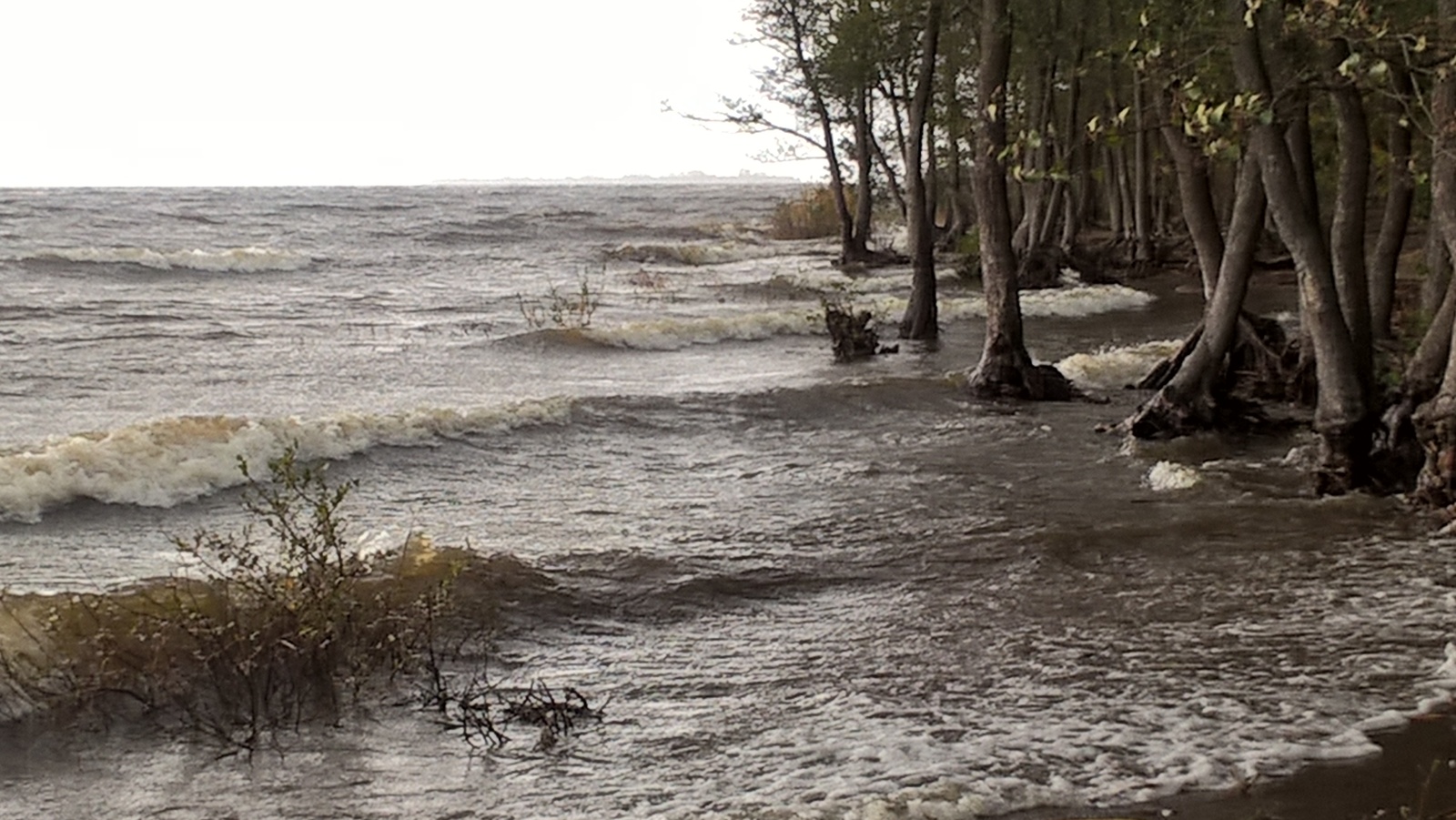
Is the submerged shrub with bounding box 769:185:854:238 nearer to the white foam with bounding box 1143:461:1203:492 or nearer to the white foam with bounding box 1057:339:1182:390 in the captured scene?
the white foam with bounding box 1057:339:1182:390

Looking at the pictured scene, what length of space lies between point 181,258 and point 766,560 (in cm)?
3361

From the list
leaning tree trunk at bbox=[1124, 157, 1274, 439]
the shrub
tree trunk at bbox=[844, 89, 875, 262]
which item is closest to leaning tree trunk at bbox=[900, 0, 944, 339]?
leaning tree trunk at bbox=[1124, 157, 1274, 439]

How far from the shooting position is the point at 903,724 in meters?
6.36

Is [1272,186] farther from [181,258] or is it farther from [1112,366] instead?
[181,258]

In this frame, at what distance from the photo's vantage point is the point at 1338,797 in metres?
5.42

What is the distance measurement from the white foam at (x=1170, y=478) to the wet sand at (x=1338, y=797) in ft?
17.9

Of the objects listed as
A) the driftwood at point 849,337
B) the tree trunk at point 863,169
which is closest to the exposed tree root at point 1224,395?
the driftwood at point 849,337

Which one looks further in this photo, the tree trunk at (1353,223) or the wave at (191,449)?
the tree trunk at (1353,223)

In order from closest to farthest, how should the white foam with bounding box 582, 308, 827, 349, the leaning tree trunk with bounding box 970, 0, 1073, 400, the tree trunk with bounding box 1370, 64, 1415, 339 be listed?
the tree trunk with bounding box 1370, 64, 1415, 339
the leaning tree trunk with bounding box 970, 0, 1073, 400
the white foam with bounding box 582, 308, 827, 349

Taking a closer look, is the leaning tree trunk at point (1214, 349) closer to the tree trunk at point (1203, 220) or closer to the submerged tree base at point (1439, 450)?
the tree trunk at point (1203, 220)

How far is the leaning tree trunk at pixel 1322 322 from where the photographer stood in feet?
34.3

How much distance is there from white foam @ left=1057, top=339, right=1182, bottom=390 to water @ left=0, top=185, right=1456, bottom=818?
2.6 inches

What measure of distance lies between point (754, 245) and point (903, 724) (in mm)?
45038

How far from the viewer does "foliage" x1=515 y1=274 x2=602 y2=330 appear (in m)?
24.3
